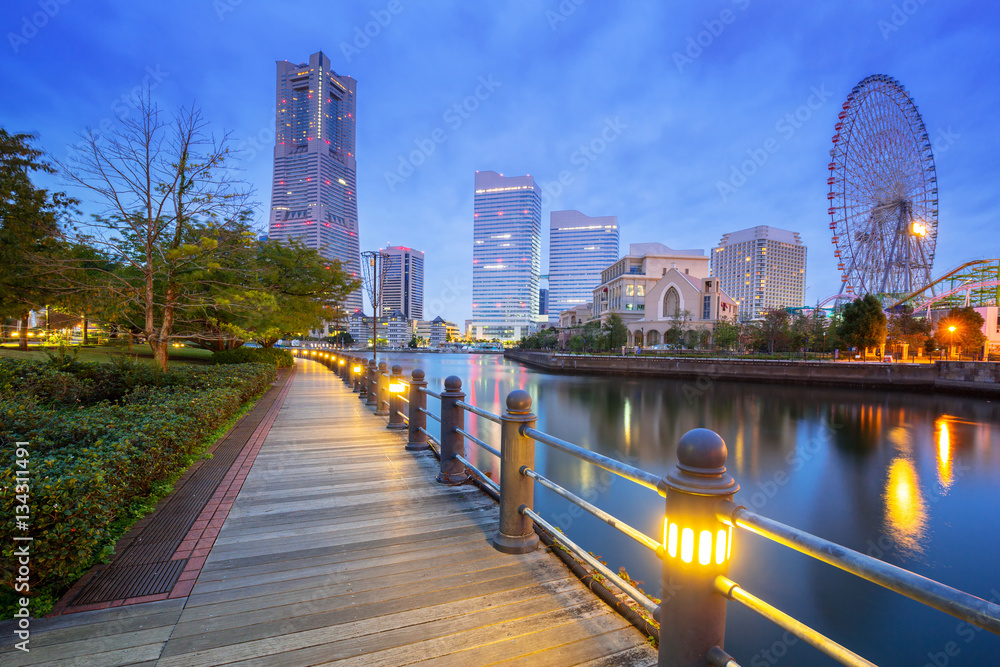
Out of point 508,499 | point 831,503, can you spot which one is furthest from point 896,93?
point 508,499

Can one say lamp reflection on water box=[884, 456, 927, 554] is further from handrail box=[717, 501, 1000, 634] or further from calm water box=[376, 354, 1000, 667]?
handrail box=[717, 501, 1000, 634]

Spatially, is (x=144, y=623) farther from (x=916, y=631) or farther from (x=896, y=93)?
(x=896, y=93)

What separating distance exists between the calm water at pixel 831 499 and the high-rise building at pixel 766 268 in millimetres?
148650

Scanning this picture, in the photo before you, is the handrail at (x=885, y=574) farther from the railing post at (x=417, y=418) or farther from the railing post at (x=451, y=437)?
the railing post at (x=417, y=418)

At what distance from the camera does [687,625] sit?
6.43 feet

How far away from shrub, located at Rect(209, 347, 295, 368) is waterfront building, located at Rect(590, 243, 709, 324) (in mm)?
80337

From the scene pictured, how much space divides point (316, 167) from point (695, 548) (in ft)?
245

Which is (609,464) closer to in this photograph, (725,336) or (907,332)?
(725,336)

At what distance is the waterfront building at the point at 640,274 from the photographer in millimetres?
104000

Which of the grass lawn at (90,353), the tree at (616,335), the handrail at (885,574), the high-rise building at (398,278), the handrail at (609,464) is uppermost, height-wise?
the high-rise building at (398,278)

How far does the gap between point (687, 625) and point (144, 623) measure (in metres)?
3.17

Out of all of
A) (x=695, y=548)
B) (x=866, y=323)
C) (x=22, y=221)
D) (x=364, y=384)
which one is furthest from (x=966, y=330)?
(x=22, y=221)

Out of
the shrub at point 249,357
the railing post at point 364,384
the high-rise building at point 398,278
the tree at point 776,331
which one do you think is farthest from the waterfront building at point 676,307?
the railing post at point 364,384

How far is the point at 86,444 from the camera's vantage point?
441cm
